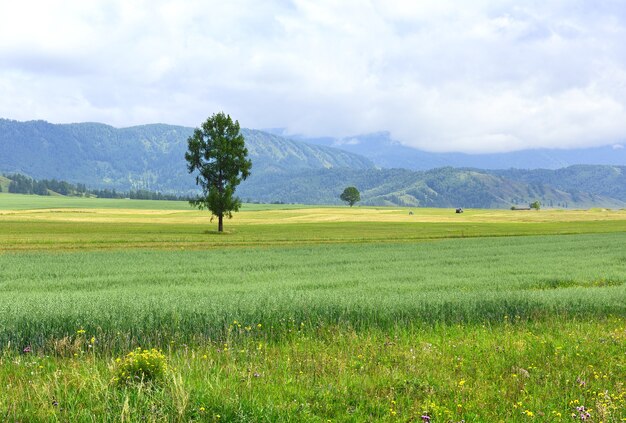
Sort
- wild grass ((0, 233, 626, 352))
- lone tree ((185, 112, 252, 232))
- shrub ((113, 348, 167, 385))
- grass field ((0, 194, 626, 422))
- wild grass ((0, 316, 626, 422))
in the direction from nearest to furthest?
wild grass ((0, 316, 626, 422)) < grass field ((0, 194, 626, 422)) < shrub ((113, 348, 167, 385)) < wild grass ((0, 233, 626, 352)) < lone tree ((185, 112, 252, 232))

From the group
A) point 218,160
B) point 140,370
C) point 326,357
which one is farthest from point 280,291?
point 218,160

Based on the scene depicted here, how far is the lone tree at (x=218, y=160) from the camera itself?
67938mm

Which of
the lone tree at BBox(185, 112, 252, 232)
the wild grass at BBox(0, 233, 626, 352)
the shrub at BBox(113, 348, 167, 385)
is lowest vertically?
the wild grass at BBox(0, 233, 626, 352)

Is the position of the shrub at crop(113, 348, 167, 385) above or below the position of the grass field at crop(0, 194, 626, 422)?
above

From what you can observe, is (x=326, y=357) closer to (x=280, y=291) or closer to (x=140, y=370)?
(x=140, y=370)

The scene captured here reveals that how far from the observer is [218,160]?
68812mm

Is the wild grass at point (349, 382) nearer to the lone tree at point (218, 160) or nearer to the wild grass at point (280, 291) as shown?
the wild grass at point (280, 291)

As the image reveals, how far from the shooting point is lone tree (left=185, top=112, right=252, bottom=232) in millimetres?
67938

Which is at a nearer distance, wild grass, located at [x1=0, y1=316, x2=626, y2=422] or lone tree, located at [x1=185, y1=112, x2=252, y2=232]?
wild grass, located at [x1=0, y1=316, x2=626, y2=422]

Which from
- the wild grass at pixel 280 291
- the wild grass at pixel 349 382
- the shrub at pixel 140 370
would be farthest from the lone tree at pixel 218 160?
the shrub at pixel 140 370

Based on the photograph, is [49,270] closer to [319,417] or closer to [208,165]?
[319,417]

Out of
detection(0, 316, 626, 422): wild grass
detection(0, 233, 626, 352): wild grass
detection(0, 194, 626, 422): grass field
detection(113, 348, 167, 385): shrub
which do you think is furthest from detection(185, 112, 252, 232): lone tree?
detection(113, 348, 167, 385): shrub

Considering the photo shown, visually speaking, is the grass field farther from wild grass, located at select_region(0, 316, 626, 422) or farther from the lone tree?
the lone tree

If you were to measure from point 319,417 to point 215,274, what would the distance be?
2157 centimetres
